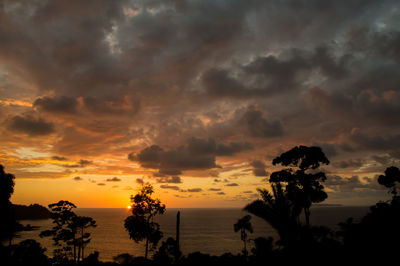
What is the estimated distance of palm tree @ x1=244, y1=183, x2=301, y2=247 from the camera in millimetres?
10250

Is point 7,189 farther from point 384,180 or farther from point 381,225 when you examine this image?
point 384,180

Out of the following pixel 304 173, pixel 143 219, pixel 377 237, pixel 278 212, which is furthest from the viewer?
pixel 143 219

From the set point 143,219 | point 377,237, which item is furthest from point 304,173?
point 143,219

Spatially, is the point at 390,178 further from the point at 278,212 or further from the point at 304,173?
the point at 278,212

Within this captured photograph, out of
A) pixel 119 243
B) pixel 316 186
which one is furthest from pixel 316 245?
pixel 119 243

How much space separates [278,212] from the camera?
10.4m

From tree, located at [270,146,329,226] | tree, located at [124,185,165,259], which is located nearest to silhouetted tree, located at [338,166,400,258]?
tree, located at [270,146,329,226]

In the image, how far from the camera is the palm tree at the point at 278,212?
10250 mm

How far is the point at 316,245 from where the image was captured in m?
11.2

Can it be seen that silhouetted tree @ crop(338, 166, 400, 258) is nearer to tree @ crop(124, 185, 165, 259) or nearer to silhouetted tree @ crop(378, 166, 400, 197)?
silhouetted tree @ crop(378, 166, 400, 197)

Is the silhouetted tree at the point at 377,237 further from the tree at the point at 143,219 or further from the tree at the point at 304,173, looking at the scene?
the tree at the point at 143,219

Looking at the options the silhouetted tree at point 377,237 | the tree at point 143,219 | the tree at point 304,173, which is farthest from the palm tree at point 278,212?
the tree at point 143,219

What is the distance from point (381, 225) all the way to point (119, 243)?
123267 millimetres

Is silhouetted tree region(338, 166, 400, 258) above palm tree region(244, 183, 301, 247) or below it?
below
